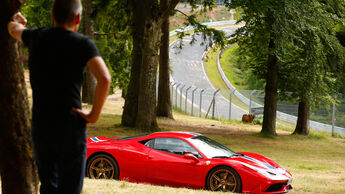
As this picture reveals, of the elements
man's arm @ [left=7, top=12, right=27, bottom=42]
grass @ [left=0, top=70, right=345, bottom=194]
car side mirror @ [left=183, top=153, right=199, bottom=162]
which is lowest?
grass @ [left=0, top=70, right=345, bottom=194]

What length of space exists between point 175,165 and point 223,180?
102cm

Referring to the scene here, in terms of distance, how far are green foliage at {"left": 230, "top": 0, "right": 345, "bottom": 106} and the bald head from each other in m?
18.3

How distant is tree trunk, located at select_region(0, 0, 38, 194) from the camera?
4.43m

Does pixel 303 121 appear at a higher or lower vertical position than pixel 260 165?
lower

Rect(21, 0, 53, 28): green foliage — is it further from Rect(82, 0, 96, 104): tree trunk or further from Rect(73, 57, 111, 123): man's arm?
Rect(73, 57, 111, 123): man's arm

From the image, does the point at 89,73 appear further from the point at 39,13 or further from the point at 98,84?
the point at 98,84

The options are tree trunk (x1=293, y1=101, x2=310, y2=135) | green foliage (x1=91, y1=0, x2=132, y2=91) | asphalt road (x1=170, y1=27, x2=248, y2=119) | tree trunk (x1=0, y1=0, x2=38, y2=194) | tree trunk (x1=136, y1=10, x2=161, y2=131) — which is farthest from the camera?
asphalt road (x1=170, y1=27, x2=248, y2=119)

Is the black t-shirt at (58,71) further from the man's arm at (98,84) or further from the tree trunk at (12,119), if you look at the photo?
the tree trunk at (12,119)

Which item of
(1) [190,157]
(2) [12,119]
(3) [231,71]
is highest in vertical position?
(3) [231,71]

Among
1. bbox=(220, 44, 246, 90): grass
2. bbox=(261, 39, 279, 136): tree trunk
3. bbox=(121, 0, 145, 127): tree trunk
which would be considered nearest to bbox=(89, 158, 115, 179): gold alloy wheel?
bbox=(121, 0, 145, 127): tree trunk

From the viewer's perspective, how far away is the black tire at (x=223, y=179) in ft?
31.9

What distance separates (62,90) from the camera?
3.40 m

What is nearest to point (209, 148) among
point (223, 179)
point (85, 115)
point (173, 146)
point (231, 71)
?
point (173, 146)

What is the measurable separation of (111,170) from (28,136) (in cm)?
599
